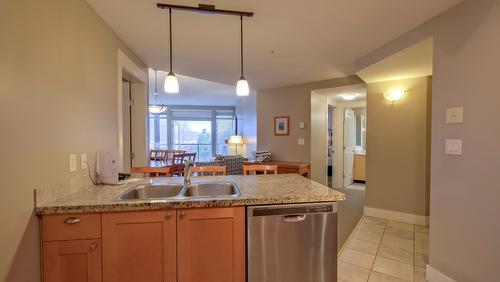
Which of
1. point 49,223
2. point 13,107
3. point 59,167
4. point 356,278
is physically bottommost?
point 356,278

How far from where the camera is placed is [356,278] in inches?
84.9

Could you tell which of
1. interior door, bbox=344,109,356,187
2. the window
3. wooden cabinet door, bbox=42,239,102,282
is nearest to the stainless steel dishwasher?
wooden cabinet door, bbox=42,239,102,282

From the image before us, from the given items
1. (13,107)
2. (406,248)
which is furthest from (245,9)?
(406,248)

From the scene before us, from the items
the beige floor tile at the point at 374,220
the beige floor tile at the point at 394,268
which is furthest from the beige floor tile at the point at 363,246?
the beige floor tile at the point at 374,220

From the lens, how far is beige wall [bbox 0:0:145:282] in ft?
3.74

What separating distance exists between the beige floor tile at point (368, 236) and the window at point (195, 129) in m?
6.20

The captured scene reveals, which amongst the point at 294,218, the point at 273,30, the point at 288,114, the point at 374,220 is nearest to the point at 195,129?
the point at 288,114

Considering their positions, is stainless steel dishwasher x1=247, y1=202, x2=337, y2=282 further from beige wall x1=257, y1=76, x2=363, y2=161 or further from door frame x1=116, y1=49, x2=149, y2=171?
beige wall x1=257, y1=76, x2=363, y2=161

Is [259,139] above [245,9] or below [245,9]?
below

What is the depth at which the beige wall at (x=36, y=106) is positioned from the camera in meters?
1.14

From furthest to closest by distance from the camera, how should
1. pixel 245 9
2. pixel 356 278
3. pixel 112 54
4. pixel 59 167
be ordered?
pixel 112 54 < pixel 356 278 < pixel 245 9 < pixel 59 167

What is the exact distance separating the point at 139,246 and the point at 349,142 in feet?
18.5

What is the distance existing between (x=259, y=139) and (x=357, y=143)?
3060 millimetres

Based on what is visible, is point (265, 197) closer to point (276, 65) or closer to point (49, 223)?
point (49, 223)
